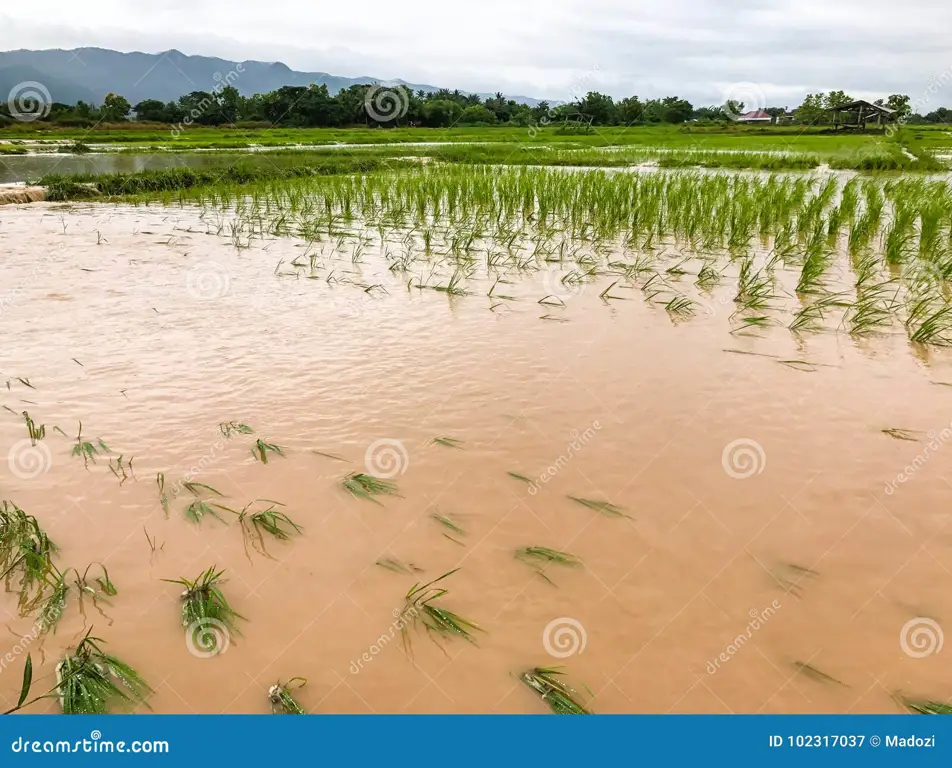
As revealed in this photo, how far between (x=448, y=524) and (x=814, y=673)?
144 cm

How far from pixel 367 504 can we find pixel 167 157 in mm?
25138

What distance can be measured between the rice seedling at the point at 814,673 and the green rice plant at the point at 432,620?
1.07 metres

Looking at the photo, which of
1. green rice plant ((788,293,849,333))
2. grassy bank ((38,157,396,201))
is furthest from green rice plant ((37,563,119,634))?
grassy bank ((38,157,396,201))

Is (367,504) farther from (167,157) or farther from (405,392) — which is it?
(167,157)

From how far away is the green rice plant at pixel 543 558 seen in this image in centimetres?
242

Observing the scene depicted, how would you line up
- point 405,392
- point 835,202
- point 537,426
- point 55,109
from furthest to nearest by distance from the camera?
point 55,109 → point 835,202 → point 405,392 → point 537,426

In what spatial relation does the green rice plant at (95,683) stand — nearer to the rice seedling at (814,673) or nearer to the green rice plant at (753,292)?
the rice seedling at (814,673)

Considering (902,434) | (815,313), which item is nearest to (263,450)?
(902,434)

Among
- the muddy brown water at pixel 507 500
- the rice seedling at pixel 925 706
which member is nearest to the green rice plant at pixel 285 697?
the muddy brown water at pixel 507 500

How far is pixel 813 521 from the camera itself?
268 cm

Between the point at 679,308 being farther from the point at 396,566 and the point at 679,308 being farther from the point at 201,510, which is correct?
the point at 201,510

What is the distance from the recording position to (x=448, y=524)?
264 cm

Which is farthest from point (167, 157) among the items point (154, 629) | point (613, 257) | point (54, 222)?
point (154, 629)

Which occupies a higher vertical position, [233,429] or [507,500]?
[233,429]
